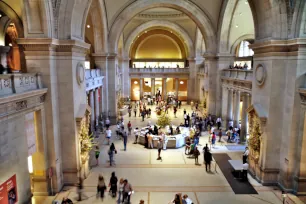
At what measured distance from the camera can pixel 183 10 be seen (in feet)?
66.2

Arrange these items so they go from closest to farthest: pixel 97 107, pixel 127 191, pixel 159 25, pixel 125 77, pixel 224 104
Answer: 1. pixel 127 191
2. pixel 97 107
3. pixel 224 104
4. pixel 159 25
5. pixel 125 77

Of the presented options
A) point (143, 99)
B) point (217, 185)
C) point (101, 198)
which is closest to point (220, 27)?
point (217, 185)

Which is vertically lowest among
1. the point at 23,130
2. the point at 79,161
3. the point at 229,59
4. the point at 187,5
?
the point at 79,161

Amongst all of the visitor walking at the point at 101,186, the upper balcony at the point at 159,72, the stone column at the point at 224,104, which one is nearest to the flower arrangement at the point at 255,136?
the visitor walking at the point at 101,186

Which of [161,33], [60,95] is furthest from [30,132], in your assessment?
[161,33]

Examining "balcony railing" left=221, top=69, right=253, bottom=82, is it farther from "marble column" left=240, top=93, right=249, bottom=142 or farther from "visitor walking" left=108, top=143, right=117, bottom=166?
"visitor walking" left=108, top=143, right=117, bottom=166

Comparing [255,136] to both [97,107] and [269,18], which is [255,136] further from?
[97,107]

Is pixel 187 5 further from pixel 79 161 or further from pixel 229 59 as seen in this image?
pixel 79 161

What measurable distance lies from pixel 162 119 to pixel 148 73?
61.2 feet

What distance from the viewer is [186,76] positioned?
35406mm

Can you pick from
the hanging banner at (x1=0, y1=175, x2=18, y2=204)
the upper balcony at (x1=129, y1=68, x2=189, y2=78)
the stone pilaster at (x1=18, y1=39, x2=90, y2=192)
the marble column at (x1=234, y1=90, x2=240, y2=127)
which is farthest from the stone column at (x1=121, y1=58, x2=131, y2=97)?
the hanging banner at (x1=0, y1=175, x2=18, y2=204)

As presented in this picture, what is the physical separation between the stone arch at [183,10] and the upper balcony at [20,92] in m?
12.4

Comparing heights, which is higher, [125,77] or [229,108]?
[125,77]

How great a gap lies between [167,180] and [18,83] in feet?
23.7
